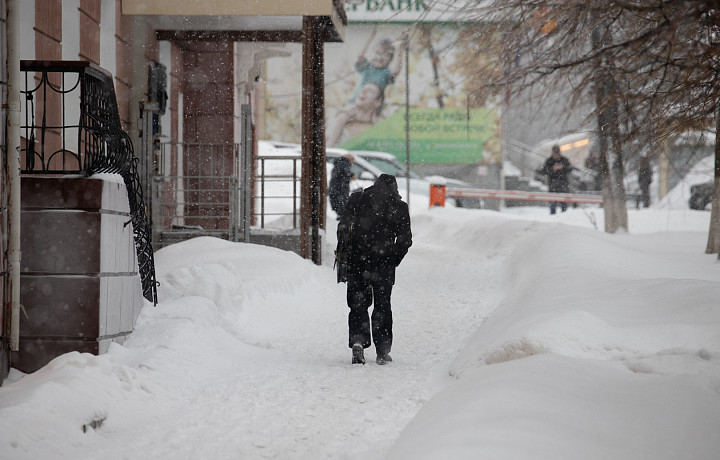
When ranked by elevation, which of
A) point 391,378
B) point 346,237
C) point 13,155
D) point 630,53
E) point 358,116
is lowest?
point 391,378

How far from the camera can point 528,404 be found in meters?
4.11

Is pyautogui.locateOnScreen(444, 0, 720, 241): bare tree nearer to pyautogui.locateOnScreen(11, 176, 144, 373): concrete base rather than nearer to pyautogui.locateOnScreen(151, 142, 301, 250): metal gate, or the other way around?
pyautogui.locateOnScreen(11, 176, 144, 373): concrete base

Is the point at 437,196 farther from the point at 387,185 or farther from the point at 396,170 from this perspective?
the point at 387,185

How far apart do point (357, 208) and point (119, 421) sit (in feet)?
11.1

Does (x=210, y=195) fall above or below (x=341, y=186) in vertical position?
below

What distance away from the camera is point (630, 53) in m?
5.66

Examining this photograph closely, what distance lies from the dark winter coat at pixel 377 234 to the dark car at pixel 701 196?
21.7 metres

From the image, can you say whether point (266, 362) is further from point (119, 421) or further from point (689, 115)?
point (689, 115)

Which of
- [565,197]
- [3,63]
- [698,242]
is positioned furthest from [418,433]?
[565,197]

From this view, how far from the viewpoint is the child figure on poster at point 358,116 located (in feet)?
112

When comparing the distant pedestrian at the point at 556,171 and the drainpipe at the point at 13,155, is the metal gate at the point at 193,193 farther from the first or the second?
the distant pedestrian at the point at 556,171

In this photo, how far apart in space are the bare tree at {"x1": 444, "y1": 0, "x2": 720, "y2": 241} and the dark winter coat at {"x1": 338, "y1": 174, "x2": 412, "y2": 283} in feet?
6.14

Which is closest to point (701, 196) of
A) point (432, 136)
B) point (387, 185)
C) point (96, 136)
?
point (432, 136)

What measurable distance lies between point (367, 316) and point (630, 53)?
343 centimetres
